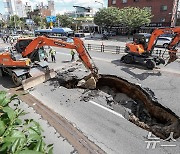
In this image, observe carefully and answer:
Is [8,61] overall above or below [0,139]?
below

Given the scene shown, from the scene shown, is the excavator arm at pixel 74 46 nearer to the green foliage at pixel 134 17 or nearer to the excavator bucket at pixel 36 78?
the excavator bucket at pixel 36 78

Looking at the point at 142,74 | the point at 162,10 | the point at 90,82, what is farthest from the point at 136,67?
the point at 162,10

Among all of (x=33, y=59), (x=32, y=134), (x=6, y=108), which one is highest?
(x=6, y=108)

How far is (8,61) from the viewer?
35.4 feet

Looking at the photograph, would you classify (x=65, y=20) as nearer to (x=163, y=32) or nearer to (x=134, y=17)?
(x=134, y=17)

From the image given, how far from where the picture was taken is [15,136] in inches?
55.1

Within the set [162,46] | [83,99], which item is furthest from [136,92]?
[162,46]

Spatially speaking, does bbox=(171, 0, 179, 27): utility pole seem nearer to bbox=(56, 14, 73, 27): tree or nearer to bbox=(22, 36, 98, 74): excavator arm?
bbox=(22, 36, 98, 74): excavator arm

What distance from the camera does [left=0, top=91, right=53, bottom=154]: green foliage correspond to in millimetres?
1290

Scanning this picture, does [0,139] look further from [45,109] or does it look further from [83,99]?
[83,99]

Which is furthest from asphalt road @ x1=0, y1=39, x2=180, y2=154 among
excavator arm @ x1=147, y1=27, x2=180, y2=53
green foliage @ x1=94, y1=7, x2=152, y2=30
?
green foliage @ x1=94, y1=7, x2=152, y2=30

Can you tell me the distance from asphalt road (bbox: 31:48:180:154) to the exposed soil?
48 cm

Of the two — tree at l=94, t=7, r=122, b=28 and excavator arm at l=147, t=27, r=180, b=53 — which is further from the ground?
tree at l=94, t=7, r=122, b=28

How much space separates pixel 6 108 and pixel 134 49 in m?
14.1
